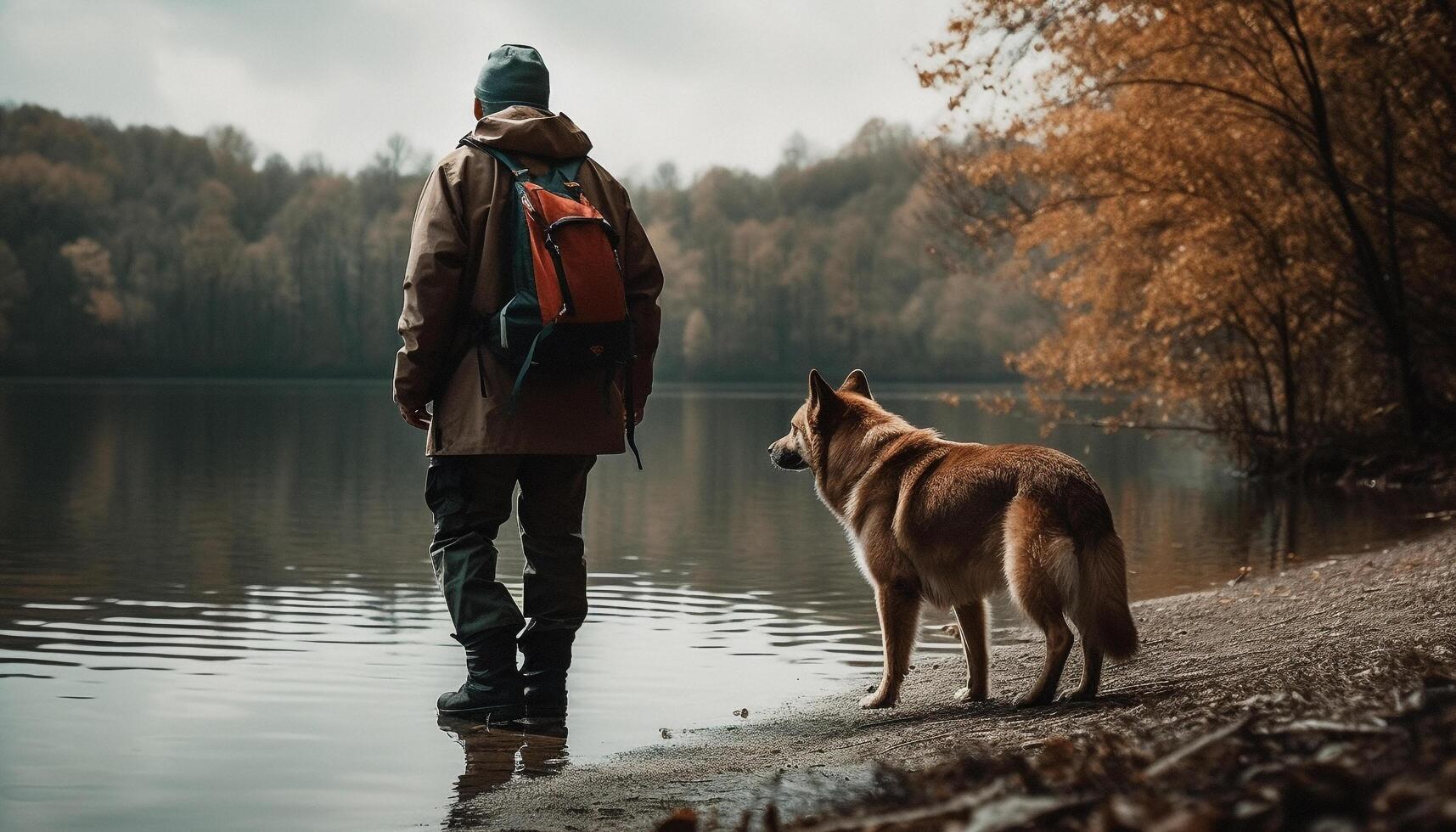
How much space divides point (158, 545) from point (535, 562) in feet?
25.1

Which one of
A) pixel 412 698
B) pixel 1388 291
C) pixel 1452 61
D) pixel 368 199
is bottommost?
pixel 412 698

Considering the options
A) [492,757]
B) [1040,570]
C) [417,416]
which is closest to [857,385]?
[1040,570]

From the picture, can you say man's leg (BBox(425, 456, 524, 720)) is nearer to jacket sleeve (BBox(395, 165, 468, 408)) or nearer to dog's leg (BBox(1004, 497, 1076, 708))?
jacket sleeve (BBox(395, 165, 468, 408))

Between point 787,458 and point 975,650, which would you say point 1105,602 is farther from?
point 787,458

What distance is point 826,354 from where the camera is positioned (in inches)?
3676

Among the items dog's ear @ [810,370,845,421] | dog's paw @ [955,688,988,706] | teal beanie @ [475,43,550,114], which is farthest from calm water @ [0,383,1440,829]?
teal beanie @ [475,43,550,114]

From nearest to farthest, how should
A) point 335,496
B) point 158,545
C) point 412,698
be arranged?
point 412,698, point 158,545, point 335,496

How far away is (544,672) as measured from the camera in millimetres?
5656

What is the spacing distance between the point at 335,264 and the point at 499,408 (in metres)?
93.4

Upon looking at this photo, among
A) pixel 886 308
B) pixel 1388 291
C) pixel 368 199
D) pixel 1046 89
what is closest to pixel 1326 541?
pixel 1388 291

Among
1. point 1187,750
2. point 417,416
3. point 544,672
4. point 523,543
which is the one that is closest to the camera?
point 1187,750

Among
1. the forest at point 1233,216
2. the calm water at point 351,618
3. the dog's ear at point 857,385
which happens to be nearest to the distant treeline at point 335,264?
the forest at point 1233,216

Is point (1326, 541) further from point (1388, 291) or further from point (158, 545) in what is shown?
point (158, 545)

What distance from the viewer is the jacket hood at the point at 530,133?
5.45m
